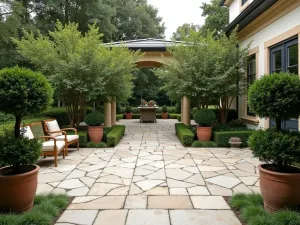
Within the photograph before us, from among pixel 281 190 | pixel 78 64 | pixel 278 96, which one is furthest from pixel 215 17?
pixel 281 190

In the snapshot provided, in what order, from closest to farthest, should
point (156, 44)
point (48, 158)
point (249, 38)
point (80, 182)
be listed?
point (80, 182)
point (48, 158)
point (249, 38)
point (156, 44)

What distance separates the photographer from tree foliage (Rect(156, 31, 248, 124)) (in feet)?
26.5

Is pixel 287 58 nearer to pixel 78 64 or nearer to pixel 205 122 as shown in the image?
pixel 205 122

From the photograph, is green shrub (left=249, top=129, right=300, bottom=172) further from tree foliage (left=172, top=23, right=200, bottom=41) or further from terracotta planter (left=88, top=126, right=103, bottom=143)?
tree foliage (left=172, top=23, right=200, bottom=41)

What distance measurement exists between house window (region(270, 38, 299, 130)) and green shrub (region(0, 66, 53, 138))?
5.46m

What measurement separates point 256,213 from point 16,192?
9.43 ft

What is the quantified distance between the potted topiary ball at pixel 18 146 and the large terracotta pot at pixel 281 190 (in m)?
2.91

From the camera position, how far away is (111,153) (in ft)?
22.6

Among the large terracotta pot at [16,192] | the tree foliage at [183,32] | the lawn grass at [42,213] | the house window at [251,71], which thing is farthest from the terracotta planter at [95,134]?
the house window at [251,71]

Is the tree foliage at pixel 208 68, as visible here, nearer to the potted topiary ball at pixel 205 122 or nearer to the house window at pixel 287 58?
the potted topiary ball at pixel 205 122

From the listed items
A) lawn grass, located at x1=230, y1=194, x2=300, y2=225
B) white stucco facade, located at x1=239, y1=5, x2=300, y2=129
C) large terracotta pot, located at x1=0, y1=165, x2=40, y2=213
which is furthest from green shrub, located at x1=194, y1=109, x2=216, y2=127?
large terracotta pot, located at x1=0, y1=165, x2=40, y2=213

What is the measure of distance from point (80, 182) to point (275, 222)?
309 centimetres

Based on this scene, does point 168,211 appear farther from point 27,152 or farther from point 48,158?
point 48,158

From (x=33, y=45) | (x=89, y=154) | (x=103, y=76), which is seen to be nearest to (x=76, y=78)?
(x=103, y=76)
